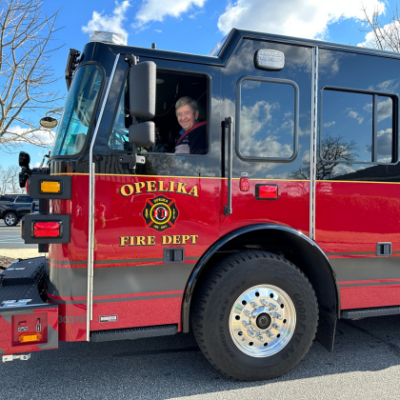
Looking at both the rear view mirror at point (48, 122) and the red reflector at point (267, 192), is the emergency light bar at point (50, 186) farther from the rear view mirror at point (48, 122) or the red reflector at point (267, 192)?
the red reflector at point (267, 192)

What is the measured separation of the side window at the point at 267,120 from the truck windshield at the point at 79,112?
1.18 m

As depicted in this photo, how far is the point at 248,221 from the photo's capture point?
9.55ft

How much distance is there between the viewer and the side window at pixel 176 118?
106 inches

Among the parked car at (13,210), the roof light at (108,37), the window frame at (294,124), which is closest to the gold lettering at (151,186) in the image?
the window frame at (294,124)

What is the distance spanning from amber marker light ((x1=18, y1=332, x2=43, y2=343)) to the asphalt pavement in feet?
1.68

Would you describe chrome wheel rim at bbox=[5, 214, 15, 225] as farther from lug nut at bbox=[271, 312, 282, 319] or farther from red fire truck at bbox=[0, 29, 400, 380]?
lug nut at bbox=[271, 312, 282, 319]

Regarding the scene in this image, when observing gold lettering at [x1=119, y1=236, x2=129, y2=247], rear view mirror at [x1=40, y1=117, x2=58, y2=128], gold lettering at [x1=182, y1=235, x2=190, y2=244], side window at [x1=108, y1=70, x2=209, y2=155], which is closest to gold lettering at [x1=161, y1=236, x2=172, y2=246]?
→ gold lettering at [x1=182, y1=235, x2=190, y2=244]

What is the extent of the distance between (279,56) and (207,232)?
64.6 inches

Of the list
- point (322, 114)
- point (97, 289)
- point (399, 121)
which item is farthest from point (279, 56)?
point (97, 289)

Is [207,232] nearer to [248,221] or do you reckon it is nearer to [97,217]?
[248,221]

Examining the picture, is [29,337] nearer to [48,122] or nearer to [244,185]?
[244,185]

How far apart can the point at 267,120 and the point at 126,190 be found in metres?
1.35

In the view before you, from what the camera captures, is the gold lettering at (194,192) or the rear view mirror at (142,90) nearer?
the rear view mirror at (142,90)

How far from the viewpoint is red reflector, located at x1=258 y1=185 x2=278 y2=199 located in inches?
115
